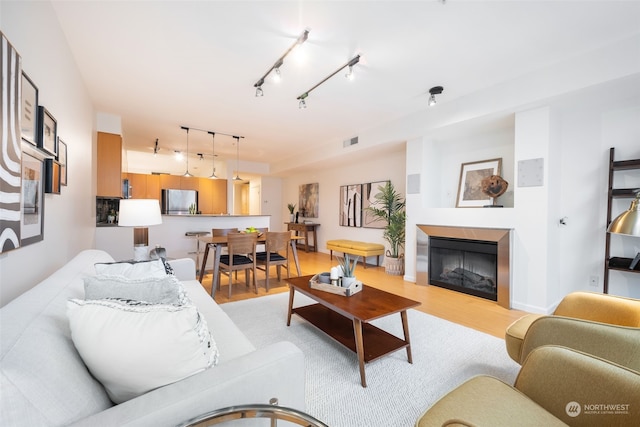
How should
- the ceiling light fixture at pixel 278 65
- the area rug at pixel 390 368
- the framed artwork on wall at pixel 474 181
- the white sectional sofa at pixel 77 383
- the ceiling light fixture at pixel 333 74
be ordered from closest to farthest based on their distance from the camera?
the white sectional sofa at pixel 77 383
the area rug at pixel 390 368
the ceiling light fixture at pixel 278 65
the ceiling light fixture at pixel 333 74
the framed artwork on wall at pixel 474 181

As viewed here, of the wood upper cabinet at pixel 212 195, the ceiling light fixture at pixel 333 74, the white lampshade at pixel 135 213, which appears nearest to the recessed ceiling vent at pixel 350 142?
the ceiling light fixture at pixel 333 74

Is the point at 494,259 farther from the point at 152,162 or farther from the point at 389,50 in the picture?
the point at 152,162

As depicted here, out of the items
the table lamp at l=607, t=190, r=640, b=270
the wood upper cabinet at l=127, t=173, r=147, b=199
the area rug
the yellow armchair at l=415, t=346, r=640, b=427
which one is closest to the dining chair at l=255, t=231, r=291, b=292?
the area rug

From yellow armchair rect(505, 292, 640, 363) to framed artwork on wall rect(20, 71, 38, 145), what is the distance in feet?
9.65

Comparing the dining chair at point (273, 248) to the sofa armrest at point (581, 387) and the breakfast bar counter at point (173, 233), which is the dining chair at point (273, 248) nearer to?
the breakfast bar counter at point (173, 233)

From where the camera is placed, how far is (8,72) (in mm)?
1163

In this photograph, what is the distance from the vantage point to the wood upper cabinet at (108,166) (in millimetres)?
4004

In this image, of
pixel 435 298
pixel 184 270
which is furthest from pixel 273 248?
pixel 435 298

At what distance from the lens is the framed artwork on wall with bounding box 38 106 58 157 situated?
1597 mm

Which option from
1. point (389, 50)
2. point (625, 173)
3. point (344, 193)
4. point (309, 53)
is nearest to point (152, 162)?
point (344, 193)

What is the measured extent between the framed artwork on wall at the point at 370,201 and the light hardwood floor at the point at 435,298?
3.40 feet

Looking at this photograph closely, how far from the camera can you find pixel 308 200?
7883mm

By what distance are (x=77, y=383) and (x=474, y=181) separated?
14.8 feet

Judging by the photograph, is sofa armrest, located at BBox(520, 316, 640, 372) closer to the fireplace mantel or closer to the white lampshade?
the fireplace mantel
